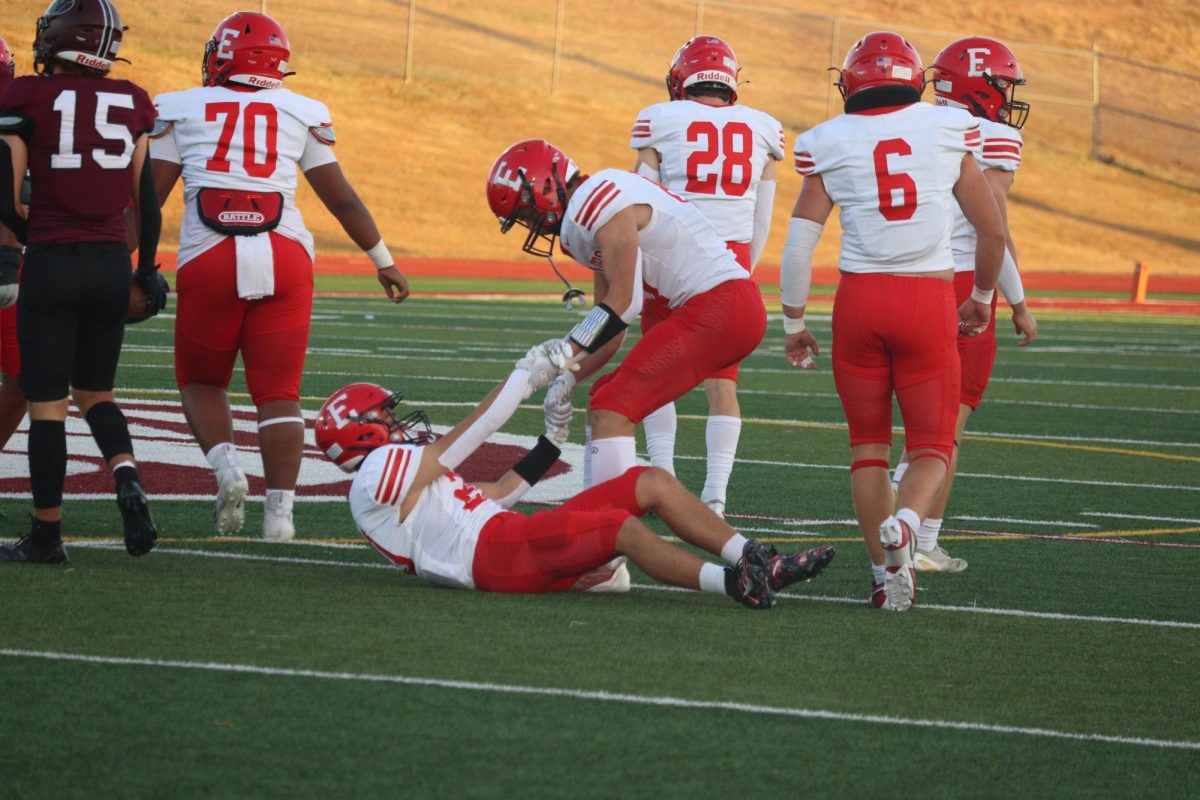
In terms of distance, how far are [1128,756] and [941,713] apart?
514 millimetres

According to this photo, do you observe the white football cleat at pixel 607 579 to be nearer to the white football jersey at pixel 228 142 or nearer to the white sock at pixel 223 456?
the white sock at pixel 223 456

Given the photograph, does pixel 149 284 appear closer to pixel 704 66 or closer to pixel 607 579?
pixel 607 579

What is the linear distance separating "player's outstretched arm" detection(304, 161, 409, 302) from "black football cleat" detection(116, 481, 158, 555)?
1.84m

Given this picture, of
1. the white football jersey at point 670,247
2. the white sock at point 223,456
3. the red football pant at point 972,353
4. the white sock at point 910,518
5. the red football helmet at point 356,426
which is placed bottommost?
the white sock at point 223,456

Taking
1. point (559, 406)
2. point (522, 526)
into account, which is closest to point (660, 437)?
point (559, 406)

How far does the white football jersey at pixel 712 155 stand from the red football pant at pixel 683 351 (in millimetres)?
2063

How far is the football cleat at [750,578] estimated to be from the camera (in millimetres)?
6293

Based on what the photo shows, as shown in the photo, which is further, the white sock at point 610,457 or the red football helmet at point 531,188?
the white sock at point 610,457

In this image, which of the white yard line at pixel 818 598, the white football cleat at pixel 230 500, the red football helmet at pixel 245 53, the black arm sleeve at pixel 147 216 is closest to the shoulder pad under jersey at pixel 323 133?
the red football helmet at pixel 245 53

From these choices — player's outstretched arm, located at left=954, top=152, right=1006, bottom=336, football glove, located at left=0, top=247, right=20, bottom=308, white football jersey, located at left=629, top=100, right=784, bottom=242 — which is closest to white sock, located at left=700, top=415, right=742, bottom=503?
white football jersey, located at left=629, top=100, right=784, bottom=242

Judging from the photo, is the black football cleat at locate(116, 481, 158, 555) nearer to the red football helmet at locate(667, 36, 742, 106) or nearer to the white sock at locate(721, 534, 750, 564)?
the white sock at locate(721, 534, 750, 564)

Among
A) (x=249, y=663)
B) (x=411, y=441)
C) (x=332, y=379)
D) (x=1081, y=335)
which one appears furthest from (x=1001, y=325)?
(x=249, y=663)

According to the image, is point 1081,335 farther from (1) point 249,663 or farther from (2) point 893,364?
(1) point 249,663

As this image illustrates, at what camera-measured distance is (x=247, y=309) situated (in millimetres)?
7730
